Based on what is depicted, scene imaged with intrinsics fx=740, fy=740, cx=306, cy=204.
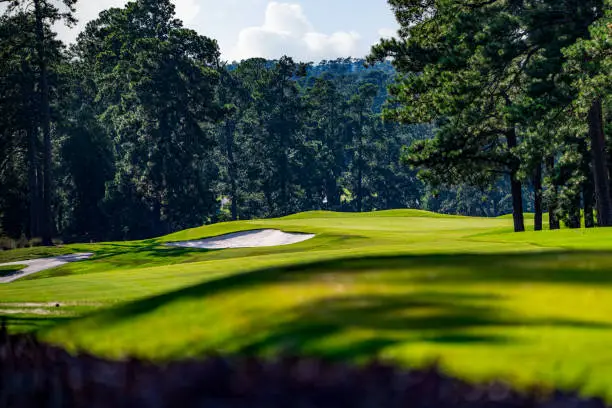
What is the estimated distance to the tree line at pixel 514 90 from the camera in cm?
2731

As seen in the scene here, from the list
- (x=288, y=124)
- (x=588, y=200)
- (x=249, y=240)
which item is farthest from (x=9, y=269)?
(x=288, y=124)

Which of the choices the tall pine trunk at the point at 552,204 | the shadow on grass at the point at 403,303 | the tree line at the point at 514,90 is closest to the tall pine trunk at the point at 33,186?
→ the tree line at the point at 514,90

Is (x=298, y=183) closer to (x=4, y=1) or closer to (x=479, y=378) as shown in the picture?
(x=4, y=1)

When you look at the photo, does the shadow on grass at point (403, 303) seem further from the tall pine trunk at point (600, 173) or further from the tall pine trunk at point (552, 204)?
the tall pine trunk at point (552, 204)

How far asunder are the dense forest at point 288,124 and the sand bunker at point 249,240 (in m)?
6.62

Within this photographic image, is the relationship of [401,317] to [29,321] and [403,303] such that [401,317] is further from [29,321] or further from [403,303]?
[29,321]

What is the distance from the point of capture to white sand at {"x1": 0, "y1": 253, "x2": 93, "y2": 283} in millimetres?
30469

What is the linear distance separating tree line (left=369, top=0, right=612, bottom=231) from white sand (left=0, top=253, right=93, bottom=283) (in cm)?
1629

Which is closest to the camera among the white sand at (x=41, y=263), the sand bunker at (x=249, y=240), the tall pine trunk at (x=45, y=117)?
the white sand at (x=41, y=263)

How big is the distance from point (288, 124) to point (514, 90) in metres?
68.1

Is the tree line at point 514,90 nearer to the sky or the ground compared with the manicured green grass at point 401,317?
nearer to the sky

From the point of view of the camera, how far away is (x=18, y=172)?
221ft

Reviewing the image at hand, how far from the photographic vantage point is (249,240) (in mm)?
38219

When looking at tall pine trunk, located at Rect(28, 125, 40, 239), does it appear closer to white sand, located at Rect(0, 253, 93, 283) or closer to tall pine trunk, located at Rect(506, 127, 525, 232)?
white sand, located at Rect(0, 253, 93, 283)
